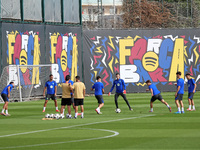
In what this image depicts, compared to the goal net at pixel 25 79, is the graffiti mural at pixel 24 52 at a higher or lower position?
higher

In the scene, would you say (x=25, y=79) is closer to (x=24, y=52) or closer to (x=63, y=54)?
(x=24, y=52)

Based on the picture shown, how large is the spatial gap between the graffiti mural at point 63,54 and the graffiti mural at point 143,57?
2222 millimetres

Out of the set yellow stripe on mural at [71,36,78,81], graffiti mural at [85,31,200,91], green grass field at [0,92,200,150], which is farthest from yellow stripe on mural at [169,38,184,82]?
green grass field at [0,92,200,150]

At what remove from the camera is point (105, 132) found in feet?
60.7

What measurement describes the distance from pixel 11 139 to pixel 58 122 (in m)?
5.91

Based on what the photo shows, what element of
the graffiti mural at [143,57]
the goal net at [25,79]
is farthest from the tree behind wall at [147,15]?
the goal net at [25,79]

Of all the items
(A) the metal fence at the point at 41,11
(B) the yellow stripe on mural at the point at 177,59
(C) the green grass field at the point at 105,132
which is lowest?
(C) the green grass field at the point at 105,132

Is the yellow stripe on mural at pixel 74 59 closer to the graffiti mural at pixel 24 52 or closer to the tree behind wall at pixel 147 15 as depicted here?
the graffiti mural at pixel 24 52

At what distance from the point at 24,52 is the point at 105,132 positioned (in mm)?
25872

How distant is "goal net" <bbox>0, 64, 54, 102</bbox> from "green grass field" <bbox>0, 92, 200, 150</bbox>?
15.3 meters

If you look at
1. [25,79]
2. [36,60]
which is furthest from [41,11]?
[25,79]

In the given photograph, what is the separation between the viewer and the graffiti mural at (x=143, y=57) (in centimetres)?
5134

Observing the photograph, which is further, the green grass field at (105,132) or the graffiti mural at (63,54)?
the graffiti mural at (63,54)

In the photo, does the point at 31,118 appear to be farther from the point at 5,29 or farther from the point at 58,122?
the point at 5,29
